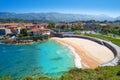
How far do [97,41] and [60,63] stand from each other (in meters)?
27.0

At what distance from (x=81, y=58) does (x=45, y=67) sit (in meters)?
9.10

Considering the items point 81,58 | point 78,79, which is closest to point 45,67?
point 81,58

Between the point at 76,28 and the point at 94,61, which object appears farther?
the point at 76,28

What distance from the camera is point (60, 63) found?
3709 centimetres

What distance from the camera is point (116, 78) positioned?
18.0 m

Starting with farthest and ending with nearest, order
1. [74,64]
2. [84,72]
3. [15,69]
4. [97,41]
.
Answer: [97,41] < [74,64] < [15,69] < [84,72]

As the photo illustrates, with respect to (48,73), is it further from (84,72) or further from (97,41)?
(97,41)

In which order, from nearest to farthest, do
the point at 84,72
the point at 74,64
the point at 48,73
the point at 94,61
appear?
the point at 84,72 → the point at 48,73 → the point at 74,64 → the point at 94,61

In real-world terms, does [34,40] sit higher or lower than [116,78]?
lower

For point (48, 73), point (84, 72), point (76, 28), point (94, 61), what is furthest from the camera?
point (76, 28)

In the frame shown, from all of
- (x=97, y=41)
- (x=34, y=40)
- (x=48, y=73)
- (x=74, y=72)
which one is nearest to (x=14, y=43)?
(x=34, y=40)

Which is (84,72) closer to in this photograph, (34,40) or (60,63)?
(60,63)

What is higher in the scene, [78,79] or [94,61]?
[78,79]

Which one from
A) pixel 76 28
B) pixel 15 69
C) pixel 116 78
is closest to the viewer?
pixel 116 78
